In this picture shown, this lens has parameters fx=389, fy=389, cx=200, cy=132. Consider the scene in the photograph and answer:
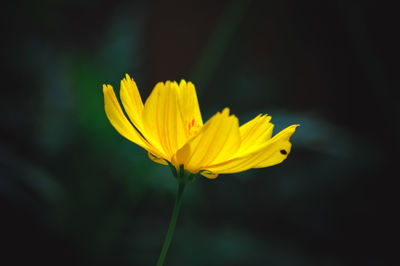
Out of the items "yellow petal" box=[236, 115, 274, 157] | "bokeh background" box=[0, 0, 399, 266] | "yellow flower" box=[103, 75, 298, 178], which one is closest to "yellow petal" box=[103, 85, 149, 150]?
"yellow flower" box=[103, 75, 298, 178]

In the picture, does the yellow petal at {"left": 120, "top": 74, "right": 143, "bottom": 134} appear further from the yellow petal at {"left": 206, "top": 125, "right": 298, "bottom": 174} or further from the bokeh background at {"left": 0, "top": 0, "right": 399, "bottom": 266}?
the bokeh background at {"left": 0, "top": 0, "right": 399, "bottom": 266}

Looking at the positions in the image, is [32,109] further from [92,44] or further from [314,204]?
[314,204]

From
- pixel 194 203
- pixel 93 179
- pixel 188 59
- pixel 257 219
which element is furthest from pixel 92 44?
pixel 257 219

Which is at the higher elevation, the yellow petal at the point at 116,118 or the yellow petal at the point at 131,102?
the yellow petal at the point at 131,102

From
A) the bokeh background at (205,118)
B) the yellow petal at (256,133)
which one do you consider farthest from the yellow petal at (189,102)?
the bokeh background at (205,118)

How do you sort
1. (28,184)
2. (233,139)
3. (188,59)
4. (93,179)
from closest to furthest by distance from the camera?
(233,139), (28,184), (93,179), (188,59)

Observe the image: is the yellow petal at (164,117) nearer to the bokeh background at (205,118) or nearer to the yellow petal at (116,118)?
the yellow petal at (116,118)
